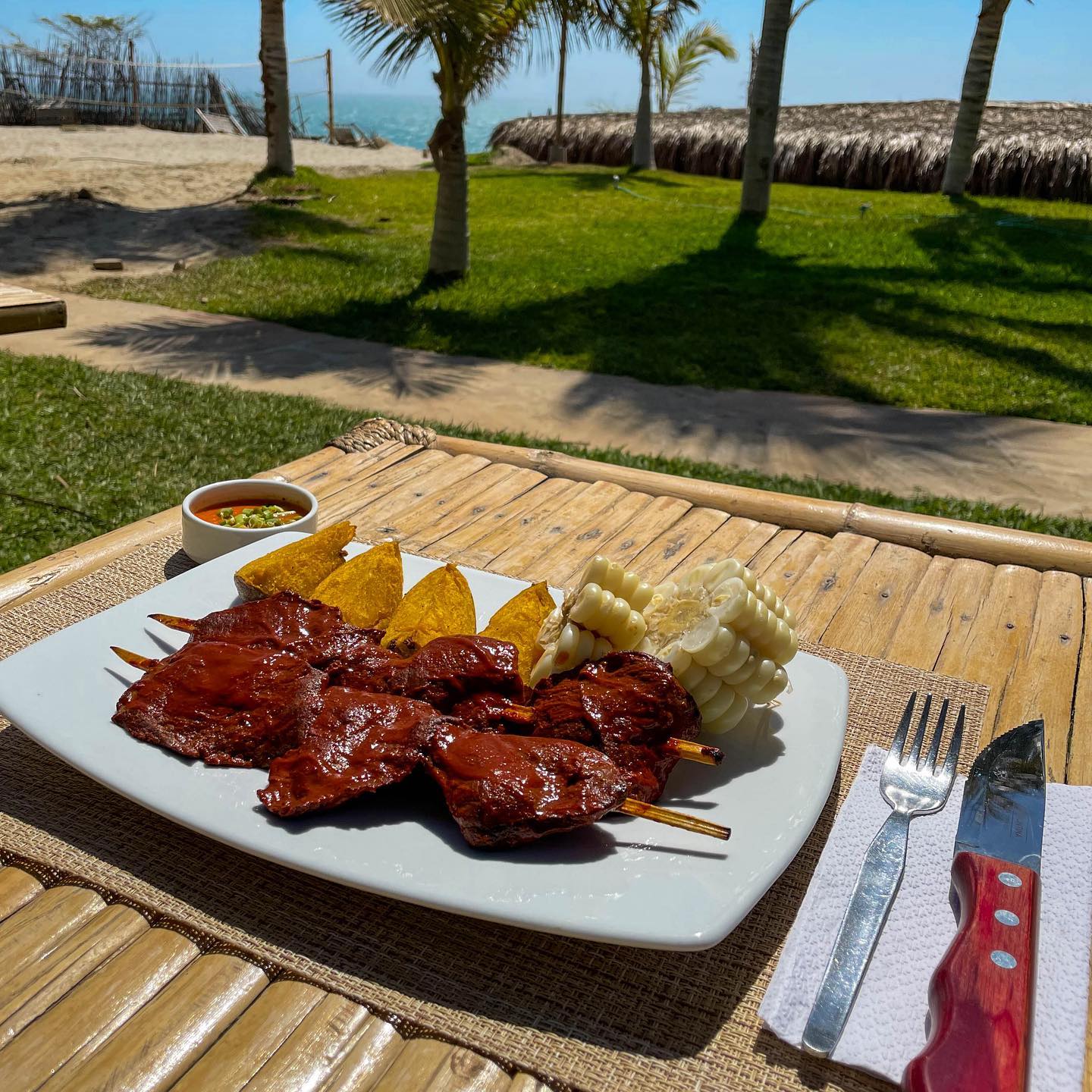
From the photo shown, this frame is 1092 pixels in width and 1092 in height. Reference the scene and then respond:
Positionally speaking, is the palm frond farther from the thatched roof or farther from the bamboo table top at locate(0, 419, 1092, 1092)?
the thatched roof

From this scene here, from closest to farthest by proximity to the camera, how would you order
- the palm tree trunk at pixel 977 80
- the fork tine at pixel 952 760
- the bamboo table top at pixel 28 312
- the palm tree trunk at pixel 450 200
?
the fork tine at pixel 952 760 < the bamboo table top at pixel 28 312 < the palm tree trunk at pixel 450 200 < the palm tree trunk at pixel 977 80

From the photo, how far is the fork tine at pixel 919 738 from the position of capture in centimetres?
180

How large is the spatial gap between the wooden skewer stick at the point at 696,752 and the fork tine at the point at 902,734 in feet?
1.45

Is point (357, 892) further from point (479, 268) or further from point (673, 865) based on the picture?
point (479, 268)

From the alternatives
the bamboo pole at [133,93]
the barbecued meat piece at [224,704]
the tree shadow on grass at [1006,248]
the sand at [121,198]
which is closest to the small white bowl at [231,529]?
the barbecued meat piece at [224,704]

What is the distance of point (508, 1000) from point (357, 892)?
307 millimetres

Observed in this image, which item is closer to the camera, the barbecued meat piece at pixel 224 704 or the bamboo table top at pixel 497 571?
the bamboo table top at pixel 497 571

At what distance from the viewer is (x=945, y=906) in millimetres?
1494

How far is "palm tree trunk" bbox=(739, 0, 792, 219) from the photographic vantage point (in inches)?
516

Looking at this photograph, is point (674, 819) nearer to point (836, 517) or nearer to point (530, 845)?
point (530, 845)

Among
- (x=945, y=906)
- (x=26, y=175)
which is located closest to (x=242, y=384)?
(x=945, y=906)

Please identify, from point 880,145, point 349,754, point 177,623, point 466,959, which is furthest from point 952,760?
point 880,145

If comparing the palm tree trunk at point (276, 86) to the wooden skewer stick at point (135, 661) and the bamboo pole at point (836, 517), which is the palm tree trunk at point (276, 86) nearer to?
the bamboo pole at point (836, 517)

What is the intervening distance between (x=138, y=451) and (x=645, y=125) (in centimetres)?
2046
